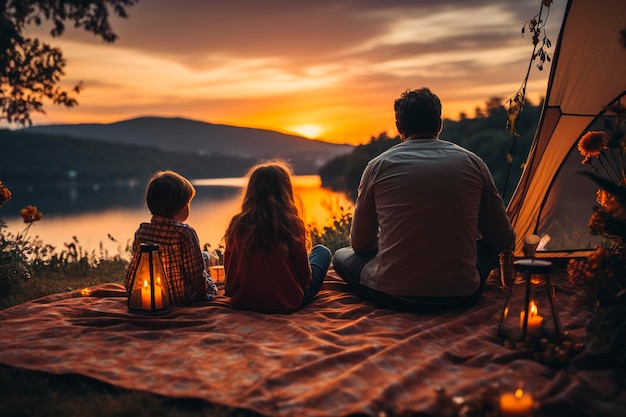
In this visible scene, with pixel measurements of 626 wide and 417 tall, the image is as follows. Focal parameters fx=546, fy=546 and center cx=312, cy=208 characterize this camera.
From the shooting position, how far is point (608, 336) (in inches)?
102

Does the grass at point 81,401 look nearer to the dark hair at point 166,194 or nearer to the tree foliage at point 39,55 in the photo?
the dark hair at point 166,194

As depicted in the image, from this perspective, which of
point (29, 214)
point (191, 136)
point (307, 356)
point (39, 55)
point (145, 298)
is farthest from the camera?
point (191, 136)

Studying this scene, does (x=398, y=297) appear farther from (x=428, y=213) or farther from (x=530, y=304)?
(x=530, y=304)

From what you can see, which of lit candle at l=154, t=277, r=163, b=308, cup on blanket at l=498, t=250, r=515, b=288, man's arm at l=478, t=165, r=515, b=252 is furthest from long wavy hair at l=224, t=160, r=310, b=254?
cup on blanket at l=498, t=250, r=515, b=288

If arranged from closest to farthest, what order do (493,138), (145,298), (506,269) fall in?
1. (145,298)
2. (506,269)
3. (493,138)

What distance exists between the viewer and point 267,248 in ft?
11.4

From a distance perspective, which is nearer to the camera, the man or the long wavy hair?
the man

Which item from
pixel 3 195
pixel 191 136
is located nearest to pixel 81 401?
pixel 3 195

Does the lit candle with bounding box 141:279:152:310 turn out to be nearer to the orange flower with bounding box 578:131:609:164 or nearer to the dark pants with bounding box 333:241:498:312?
the dark pants with bounding box 333:241:498:312

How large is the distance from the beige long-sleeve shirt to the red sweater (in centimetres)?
56

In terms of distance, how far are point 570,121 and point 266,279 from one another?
293cm

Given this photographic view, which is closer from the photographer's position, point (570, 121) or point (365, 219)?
point (365, 219)

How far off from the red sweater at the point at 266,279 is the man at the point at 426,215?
48 cm

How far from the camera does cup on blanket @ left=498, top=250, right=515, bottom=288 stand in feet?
13.6
